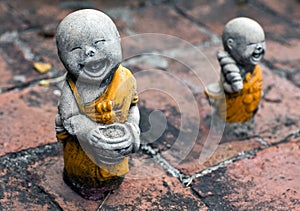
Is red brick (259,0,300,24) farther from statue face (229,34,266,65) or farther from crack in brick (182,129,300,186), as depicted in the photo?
statue face (229,34,266,65)

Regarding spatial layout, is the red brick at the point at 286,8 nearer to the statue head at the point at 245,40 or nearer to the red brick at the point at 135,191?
the statue head at the point at 245,40

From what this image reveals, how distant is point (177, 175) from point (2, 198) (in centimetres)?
89

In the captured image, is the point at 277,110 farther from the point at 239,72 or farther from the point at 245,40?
the point at 245,40

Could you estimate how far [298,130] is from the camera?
3301 mm

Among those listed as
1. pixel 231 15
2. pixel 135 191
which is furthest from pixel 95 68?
pixel 231 15

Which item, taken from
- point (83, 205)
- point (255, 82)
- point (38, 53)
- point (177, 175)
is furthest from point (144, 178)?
point (38, 53)

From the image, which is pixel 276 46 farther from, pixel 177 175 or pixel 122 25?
pixel 177 175

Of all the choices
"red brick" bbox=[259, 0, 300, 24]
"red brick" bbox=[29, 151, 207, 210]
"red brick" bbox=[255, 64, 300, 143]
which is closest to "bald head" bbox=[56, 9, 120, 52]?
"red brick" bbox=[29, 151, 207, 210]

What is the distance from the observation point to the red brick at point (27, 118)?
2.99 metres

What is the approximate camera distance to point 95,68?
7.68 ft

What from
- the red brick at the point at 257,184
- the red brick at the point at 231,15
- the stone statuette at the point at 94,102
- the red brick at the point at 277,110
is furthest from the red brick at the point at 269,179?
the red brick at the point at 231,15

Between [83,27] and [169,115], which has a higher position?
[83,27]

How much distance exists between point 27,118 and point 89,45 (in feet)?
3.40

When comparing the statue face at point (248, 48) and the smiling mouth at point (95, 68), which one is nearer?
the smiling mouth at point (95, 68)
